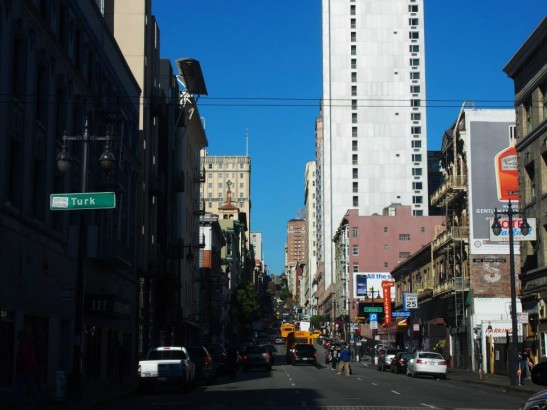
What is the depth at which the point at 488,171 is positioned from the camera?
2274 inches

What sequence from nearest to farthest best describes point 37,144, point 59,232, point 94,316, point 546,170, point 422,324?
point 37,144 → point 59,232 → point 94,316 → point 546,170 → point 422,324

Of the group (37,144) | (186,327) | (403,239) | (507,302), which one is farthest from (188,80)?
(403,239)

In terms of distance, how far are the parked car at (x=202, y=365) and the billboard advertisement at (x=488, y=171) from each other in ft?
81.3

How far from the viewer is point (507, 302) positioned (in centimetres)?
5694

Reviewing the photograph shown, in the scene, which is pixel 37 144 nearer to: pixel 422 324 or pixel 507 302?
pixel 507 302

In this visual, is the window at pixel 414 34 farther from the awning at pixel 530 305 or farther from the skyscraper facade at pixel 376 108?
the awning at pixel 530 305

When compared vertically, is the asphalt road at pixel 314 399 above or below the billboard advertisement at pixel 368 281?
below

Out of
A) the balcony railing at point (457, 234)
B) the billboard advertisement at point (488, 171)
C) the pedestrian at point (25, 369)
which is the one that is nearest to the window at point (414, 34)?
the billboard advertisement at point (488, 171)

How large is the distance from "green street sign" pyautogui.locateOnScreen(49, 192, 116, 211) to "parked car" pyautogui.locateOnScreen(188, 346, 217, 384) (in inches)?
516

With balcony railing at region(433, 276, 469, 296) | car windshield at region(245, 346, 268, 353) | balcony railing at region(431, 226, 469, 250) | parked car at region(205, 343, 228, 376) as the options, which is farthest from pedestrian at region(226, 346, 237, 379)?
balcony railing at region(431, 226, 469, 250)

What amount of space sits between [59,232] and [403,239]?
97244 millimetres

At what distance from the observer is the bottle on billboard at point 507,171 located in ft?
188

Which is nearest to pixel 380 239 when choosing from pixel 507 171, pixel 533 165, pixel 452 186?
pixel 452 186

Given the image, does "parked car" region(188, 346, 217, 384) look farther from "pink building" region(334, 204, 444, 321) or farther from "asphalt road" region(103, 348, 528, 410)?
"pink building" region(334, 204, 444, 321)
